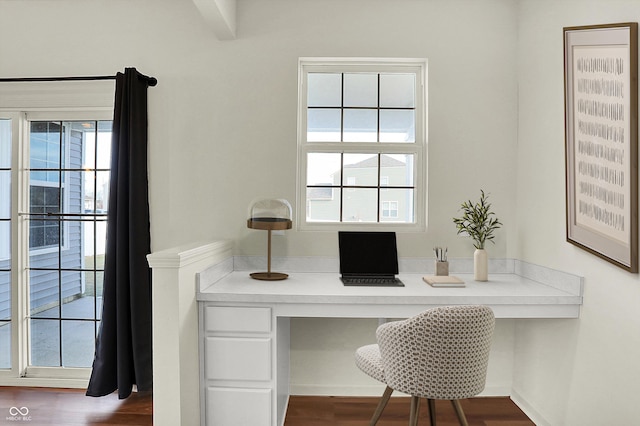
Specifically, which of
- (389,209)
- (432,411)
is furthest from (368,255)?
(432,411)

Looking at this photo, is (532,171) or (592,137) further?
(532,171)

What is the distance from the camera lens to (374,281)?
2631mm

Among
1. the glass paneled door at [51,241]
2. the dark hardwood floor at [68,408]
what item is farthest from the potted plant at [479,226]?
the glass paneled door at [51,241]

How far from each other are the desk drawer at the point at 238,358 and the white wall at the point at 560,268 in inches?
60.8

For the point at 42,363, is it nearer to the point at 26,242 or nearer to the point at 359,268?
the point at 26,242

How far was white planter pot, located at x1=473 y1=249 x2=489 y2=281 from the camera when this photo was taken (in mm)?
2746

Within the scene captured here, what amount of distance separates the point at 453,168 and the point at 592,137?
3.41 ft

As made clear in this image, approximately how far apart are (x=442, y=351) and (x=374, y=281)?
87 cm

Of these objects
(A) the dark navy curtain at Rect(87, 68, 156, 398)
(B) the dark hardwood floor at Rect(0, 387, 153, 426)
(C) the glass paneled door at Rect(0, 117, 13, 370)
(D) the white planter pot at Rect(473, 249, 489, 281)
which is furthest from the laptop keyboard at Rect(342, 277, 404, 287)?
(C) the glass paneled door at Rect(0, 117, 13, 370)

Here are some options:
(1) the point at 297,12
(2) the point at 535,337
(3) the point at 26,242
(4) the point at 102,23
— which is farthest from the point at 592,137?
(3) the point at 26,242

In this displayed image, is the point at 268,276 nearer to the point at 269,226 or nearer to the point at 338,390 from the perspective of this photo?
the point at 269,226

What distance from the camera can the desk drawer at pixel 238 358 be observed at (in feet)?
7.48

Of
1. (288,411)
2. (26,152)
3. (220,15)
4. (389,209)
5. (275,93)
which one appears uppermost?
(220,15)

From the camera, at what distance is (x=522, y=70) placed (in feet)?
9.55
